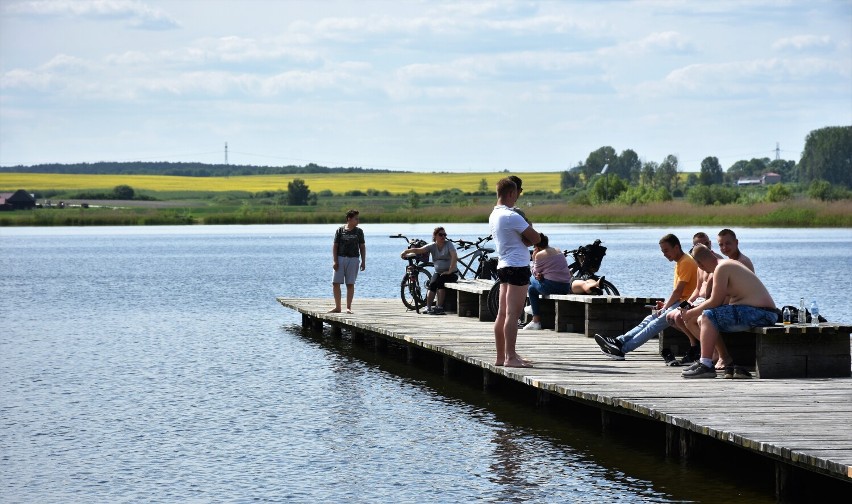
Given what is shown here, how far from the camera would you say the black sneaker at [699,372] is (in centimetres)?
1302

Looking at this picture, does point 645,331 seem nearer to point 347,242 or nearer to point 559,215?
point 347,242

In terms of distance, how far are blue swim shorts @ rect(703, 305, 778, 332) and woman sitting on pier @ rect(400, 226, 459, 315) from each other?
8025mm

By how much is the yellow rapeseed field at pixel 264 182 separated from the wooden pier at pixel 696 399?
138m

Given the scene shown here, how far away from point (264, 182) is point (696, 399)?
166 metres

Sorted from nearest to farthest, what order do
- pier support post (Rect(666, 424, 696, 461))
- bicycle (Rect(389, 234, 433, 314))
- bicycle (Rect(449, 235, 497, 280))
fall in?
pier support post (Rect(666, 424, 696, 461)) < bicycle (Rect(389, 234, 433, 314)) < bicycle (Rect(449, 235, 497, 280))

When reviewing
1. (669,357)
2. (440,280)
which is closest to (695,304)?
(669,357)

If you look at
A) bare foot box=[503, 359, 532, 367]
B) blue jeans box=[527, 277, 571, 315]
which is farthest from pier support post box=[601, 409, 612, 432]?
blue jeans box=[527, 277, 571, 315]

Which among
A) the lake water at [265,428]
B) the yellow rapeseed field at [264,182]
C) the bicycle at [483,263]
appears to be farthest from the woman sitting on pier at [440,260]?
the yellow rapeseed field at [264,182]

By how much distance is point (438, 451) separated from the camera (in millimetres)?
12680

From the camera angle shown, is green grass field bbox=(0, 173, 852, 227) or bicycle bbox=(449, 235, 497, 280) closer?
bicycle bbox=(449, 235, 497, 280)

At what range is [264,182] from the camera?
175750mm

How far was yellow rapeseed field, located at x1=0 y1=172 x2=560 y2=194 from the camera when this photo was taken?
157 metres

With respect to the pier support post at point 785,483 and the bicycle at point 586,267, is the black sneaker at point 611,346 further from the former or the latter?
the pier support post at point 785,483

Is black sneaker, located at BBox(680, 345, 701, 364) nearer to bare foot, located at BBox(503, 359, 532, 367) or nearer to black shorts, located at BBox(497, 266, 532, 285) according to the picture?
bare foot, located at BBox(503, 359, 532, 367)
